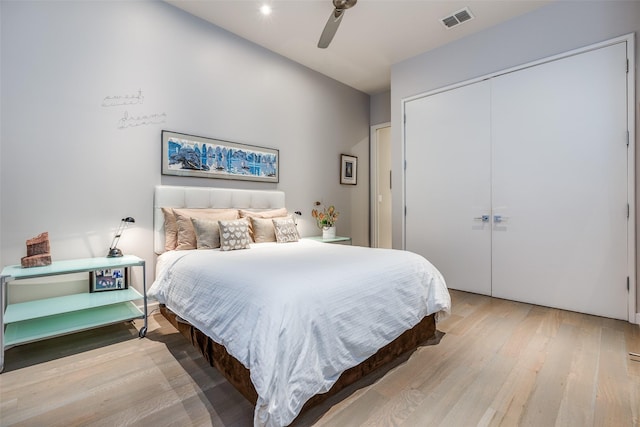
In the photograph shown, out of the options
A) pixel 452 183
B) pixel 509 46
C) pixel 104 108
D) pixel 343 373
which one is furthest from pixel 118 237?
pixel 509 46

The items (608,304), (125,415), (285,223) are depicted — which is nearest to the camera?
(125,415)

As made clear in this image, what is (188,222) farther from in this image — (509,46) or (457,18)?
(509,46)

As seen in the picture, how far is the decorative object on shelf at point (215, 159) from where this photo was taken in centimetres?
304

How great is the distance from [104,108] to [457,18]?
3.56 metres

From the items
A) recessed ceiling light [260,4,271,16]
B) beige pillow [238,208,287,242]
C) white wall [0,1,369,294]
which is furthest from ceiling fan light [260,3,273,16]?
beige pillow [238,208,287,242]

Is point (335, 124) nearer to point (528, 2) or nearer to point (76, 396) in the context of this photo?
point (528, 2)

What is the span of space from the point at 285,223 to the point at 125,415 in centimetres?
215

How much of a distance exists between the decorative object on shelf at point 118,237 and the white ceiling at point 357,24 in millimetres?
2169

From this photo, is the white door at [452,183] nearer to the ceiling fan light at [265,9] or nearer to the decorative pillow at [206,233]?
the ceiling fan light at [265,9]

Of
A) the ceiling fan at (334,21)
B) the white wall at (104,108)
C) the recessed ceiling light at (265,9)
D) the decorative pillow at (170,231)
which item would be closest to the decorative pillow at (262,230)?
the white wall at (104,108)

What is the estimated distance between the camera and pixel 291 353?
1.36 m

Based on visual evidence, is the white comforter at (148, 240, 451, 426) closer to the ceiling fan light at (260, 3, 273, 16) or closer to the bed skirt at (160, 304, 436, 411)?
the bed skirt at (160, 304, 436, 411)

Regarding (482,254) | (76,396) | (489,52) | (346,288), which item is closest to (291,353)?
(346,288)

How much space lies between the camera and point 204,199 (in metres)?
3.20
